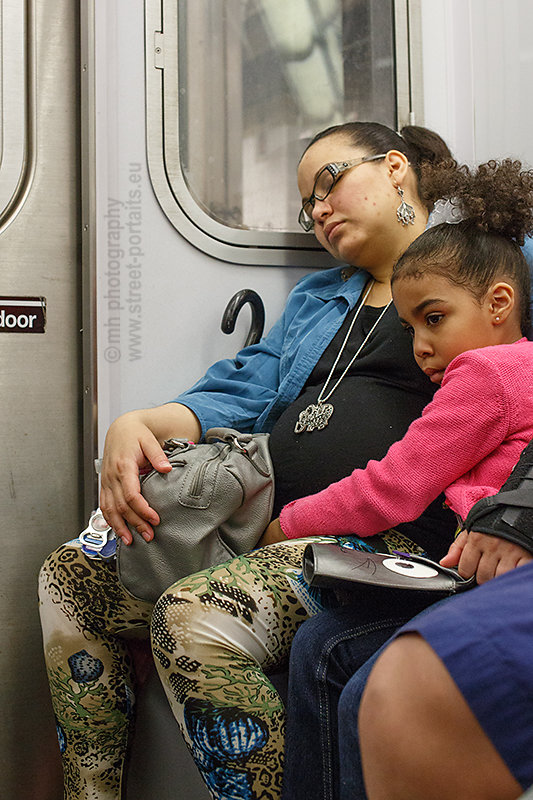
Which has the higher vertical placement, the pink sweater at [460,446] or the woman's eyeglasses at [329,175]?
the woman's eyeglasses at [329,175]

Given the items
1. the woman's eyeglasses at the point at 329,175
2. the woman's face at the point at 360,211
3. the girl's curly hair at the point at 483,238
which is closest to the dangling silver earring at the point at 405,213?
the woman's face at the point at 360,211

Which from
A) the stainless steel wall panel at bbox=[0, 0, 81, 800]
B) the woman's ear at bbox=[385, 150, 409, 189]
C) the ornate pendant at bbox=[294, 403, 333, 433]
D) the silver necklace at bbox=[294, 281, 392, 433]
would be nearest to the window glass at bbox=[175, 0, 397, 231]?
the stainless steel wall panel at bbox=[0, 0, 81, 800]

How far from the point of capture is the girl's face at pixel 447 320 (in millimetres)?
1409

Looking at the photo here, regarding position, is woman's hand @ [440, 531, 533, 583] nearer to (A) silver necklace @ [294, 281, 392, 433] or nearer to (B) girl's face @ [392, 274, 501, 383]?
(B) girl's face @ [392, 274, 501, 383]

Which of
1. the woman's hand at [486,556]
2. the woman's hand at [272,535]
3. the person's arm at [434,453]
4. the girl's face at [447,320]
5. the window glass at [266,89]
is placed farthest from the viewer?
the window glass at [266,89]

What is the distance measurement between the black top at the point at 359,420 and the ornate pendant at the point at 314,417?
0.04 feet

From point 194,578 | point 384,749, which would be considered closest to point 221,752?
point 194,578

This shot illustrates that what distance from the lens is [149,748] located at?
1673 millimetres

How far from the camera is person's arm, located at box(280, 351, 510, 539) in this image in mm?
1271

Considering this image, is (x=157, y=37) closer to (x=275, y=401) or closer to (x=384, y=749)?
(x=275, y=401)

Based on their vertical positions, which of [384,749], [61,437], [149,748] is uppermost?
[61,437]

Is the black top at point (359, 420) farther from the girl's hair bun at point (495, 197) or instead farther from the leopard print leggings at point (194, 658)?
the girl's hair bun at point (495, 197)

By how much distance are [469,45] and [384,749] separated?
221 centimetres

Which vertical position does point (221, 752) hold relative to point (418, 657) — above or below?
below
